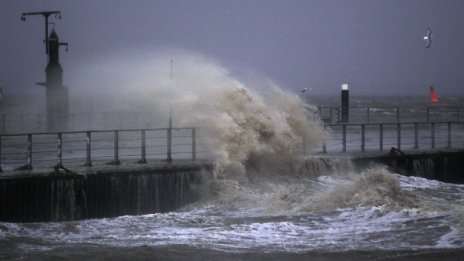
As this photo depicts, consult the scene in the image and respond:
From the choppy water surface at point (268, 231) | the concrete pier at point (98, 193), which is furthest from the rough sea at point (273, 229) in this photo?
the concrete pier at point (98, 193)

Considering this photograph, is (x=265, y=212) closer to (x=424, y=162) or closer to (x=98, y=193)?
(x=98, y=193)

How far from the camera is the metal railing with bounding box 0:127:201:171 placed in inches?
599

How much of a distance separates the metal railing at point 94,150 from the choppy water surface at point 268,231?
1914 millimetres

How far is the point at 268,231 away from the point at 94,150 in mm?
10132

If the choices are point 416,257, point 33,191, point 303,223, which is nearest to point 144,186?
point 33,191

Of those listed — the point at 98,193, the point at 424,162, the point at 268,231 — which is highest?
the point at 424,162

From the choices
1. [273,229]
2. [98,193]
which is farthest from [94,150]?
[273,229]

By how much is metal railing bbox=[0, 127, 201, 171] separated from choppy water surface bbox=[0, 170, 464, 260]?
1914 millimetres

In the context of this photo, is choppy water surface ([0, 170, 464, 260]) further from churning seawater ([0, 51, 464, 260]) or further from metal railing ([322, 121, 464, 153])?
metal railing ([322, 121, 464, 153])

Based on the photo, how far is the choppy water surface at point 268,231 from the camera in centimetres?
1039

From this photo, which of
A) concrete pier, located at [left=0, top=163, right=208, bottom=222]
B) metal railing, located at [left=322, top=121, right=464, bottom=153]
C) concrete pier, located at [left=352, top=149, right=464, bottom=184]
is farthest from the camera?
metal railing, located at [left=322, top=121, right=464, bottom=153]

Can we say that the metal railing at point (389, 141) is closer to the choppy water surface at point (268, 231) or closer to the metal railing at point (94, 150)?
the metal railing at point (94, 150)

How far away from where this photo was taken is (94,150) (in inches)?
823

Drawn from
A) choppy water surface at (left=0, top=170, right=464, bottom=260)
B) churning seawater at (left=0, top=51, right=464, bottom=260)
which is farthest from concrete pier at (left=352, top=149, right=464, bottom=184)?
choppy water surface at (left=0, top=170, right=464, bottom=260)
